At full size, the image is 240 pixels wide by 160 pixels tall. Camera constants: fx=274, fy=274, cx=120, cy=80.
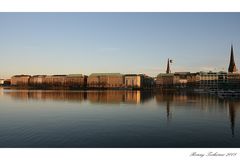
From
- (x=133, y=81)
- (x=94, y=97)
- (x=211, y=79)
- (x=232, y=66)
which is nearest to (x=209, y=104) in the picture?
(x=94, y=97)

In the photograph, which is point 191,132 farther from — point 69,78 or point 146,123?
point 69,78

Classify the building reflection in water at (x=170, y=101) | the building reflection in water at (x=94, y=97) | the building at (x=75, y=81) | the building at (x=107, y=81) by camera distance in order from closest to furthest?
the building reflection in water at (x=170, y=101) < the building reflection in water at (x=94, y=97) < the building at (x=107, y=81) < the building at (x=75, y=81)

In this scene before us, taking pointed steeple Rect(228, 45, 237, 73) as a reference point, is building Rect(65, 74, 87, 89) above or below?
below

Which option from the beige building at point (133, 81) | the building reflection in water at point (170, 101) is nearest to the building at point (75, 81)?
the beige building at point (133, 81)

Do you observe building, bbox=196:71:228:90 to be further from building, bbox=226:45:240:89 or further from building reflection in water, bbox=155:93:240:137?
building reflection in water, bbox=155:93:240:137

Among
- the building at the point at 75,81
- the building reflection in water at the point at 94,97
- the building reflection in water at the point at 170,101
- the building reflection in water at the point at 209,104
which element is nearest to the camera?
the building reflection in water at the point at 209,104

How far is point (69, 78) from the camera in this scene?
646 feet

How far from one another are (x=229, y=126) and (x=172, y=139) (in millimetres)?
8956

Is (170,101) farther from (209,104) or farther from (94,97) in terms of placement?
(94,97)

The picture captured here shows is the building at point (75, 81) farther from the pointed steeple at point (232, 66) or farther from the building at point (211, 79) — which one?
the pointed steeple at point (232, 66)

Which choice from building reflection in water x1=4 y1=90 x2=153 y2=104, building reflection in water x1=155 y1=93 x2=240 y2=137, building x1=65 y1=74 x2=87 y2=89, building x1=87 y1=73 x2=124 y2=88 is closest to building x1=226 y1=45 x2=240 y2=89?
building x1=87 y1=73 x2=124 y2=88
